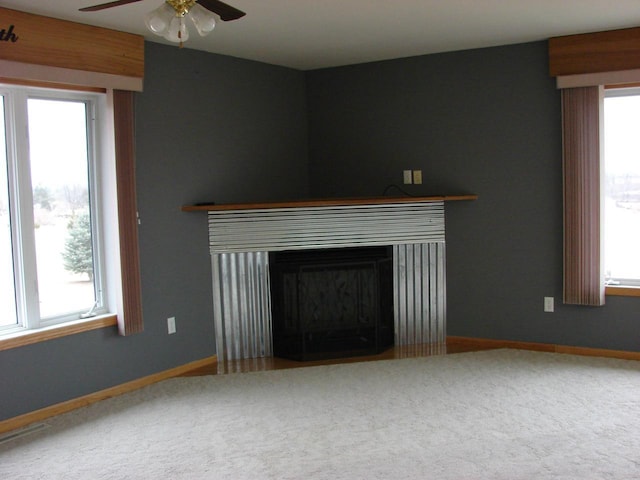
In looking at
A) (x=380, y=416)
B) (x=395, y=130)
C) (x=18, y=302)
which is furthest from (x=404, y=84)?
(x=18, y=302)

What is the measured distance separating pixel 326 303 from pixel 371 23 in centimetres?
209

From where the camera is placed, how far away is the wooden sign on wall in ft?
12.2

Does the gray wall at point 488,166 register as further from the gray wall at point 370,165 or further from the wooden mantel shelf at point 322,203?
the wooden mantel shelf at point 322,203

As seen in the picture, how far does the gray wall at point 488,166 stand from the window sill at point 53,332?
96.9 inches

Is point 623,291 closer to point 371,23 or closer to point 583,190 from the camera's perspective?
point 583,190

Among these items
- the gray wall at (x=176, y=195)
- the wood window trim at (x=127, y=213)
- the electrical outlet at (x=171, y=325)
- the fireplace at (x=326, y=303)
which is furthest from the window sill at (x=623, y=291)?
the wood window trim at (x=127, y=213)

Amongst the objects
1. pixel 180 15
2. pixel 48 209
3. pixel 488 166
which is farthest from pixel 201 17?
pixel 488 166

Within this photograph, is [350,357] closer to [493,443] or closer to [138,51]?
[493,443]

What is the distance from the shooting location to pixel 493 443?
3439 mm

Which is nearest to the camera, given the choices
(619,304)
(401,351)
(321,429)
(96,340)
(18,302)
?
(321,429)

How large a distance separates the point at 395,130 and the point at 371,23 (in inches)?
57.3

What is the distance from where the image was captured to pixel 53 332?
4090 millimetres

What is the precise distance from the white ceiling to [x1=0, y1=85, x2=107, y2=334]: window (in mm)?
593

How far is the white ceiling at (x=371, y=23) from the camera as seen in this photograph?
12.5 feet
